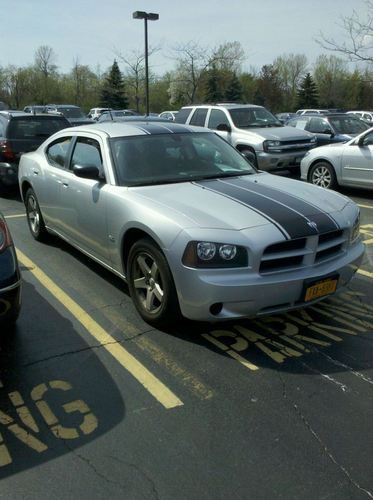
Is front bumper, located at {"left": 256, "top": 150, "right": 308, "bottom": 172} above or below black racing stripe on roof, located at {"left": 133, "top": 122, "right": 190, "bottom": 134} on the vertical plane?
below

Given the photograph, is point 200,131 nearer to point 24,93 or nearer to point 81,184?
point 81,184

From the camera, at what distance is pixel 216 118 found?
40.3 ft

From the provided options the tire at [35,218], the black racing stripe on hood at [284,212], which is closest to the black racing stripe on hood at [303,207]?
the black racing stripe on hood at [284,212]

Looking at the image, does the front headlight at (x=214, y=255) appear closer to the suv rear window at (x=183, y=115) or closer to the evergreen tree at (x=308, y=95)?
the suv rear window at (x=183, y=115)

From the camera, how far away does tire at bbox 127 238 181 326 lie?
3695 mm

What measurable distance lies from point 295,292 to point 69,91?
6735 centimetres

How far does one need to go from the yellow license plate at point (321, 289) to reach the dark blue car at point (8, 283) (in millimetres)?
2077

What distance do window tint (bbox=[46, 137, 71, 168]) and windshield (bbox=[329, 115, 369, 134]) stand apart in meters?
9.44

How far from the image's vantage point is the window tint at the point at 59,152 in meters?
5.61

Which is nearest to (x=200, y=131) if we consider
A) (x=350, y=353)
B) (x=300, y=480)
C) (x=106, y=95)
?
(x=350, y=353)

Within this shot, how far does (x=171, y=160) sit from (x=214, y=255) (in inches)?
65.0

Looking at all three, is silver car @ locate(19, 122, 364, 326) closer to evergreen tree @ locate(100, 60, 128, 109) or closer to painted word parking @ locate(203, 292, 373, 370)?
painted word parking @ locate(203, 292, 373, 370)

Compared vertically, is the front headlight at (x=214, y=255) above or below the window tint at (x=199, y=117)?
below

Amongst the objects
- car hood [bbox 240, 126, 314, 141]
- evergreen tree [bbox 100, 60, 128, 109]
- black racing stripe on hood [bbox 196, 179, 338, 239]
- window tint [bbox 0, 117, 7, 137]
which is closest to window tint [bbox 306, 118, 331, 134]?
car hood [bbox 240, 126, 314, 141]
